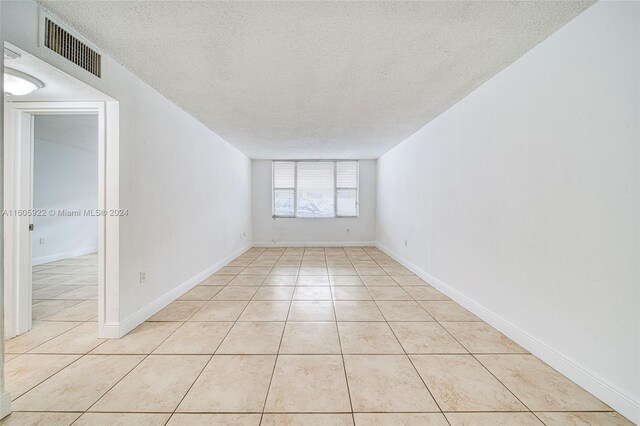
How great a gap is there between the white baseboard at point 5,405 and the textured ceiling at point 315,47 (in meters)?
2.32

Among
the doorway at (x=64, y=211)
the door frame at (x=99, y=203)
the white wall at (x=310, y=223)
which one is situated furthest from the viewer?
the white wall at (x=310, y=223)

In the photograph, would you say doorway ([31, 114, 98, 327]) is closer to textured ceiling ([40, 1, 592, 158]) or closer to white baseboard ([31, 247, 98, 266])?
white baseboard ([31, 247, 98, 266])

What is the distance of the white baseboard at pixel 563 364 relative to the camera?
4.65ft

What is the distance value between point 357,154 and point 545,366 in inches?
200

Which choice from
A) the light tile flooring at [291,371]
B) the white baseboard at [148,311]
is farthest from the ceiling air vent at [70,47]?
the light tile flooring at [291,371]

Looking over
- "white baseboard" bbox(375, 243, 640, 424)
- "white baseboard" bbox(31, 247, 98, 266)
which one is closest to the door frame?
"white baseboard" bbox(375, 243, 640, 424)

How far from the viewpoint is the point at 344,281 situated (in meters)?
3.88

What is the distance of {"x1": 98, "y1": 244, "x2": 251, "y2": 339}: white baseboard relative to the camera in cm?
222

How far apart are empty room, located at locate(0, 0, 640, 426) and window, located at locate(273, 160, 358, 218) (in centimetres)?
320

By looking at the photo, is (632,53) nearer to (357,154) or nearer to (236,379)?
(236,379)

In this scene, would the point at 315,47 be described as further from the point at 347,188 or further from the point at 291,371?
the point at 347,188

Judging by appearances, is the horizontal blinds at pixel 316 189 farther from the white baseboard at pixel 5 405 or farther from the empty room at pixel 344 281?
the white baseboard at pixel 5 405

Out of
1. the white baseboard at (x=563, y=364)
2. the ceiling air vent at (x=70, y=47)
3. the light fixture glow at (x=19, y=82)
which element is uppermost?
the ceiling air vent at (x=70, y=47)

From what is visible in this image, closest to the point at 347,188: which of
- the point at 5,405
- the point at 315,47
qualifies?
the point at 315,47
